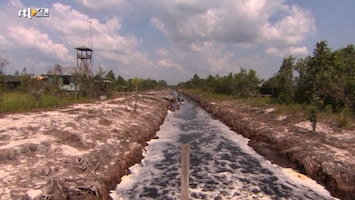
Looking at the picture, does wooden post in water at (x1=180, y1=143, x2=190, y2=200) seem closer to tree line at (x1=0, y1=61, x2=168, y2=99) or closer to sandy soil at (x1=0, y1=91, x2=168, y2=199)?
sandy soil at (x1=0, y1=91, x2=168, y2=199)

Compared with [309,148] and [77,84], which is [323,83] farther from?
[77,84]

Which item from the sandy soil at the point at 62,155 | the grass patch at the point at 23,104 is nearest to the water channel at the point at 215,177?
the sandy soil at the point at 62,155

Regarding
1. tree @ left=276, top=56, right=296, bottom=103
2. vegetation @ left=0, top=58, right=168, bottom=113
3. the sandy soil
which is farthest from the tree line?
tree @ left=276, top=56, right=296, bottom=103

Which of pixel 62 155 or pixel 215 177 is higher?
pixel 62 155

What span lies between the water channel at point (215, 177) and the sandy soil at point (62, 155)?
95 centimetres

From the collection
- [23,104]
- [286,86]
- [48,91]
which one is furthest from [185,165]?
[286,86]

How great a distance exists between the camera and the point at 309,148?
16938mm

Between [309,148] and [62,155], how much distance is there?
13.4 meters

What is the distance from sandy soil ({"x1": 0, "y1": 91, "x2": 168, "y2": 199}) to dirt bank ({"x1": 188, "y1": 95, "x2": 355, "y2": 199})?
350 inches

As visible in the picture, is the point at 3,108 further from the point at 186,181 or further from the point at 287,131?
the point at 287,131

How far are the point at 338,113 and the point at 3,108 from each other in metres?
28.8

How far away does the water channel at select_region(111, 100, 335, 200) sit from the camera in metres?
12.6

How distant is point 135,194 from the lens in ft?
40.2

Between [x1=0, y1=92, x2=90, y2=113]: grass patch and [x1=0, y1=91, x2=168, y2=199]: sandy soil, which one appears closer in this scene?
[x1=0, y1=91, x2=168, y2=199]: sandy soil
